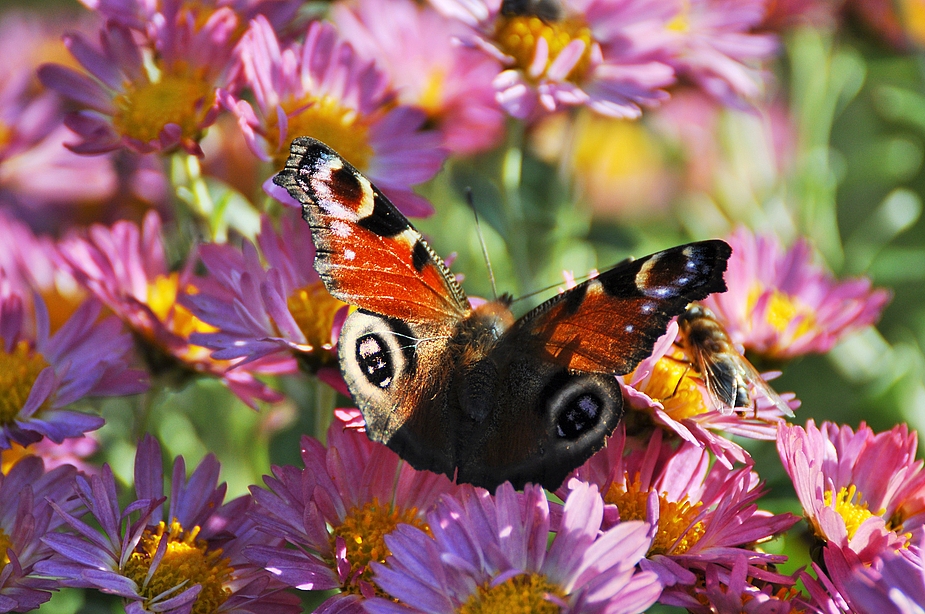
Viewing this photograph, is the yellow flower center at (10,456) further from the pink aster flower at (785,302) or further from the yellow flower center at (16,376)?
the pink aster flower at (785,302)

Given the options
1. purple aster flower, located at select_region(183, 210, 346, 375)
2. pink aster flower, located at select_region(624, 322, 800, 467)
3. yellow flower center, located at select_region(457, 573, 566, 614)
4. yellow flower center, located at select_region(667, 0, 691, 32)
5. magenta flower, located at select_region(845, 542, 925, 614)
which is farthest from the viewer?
yellow flower center, located at select_region(667, 0, 691, 32)

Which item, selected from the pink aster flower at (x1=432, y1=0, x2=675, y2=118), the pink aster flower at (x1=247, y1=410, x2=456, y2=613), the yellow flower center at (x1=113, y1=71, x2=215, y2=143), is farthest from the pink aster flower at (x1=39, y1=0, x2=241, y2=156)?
the pink aster flower at (x1=247, y1=410, x2=456, y2=613)

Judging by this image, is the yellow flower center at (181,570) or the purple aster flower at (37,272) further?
the purple aster flower at (37,272)

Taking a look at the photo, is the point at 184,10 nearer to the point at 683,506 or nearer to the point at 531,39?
the point at 531,39

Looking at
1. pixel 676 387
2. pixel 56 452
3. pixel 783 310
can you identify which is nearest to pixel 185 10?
pixel 56 452

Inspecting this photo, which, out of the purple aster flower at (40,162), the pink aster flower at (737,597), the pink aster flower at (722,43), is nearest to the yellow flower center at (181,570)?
the pink aster flower at (737,597)

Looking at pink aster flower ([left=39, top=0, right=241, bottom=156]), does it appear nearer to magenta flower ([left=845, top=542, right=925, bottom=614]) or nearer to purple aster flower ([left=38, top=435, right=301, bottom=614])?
purple aster flower ([left=38, top=435, right=301, bottom=614])

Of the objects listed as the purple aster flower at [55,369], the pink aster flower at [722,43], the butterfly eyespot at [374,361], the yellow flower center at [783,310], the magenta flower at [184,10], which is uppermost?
the magenta flower at [184,10]
